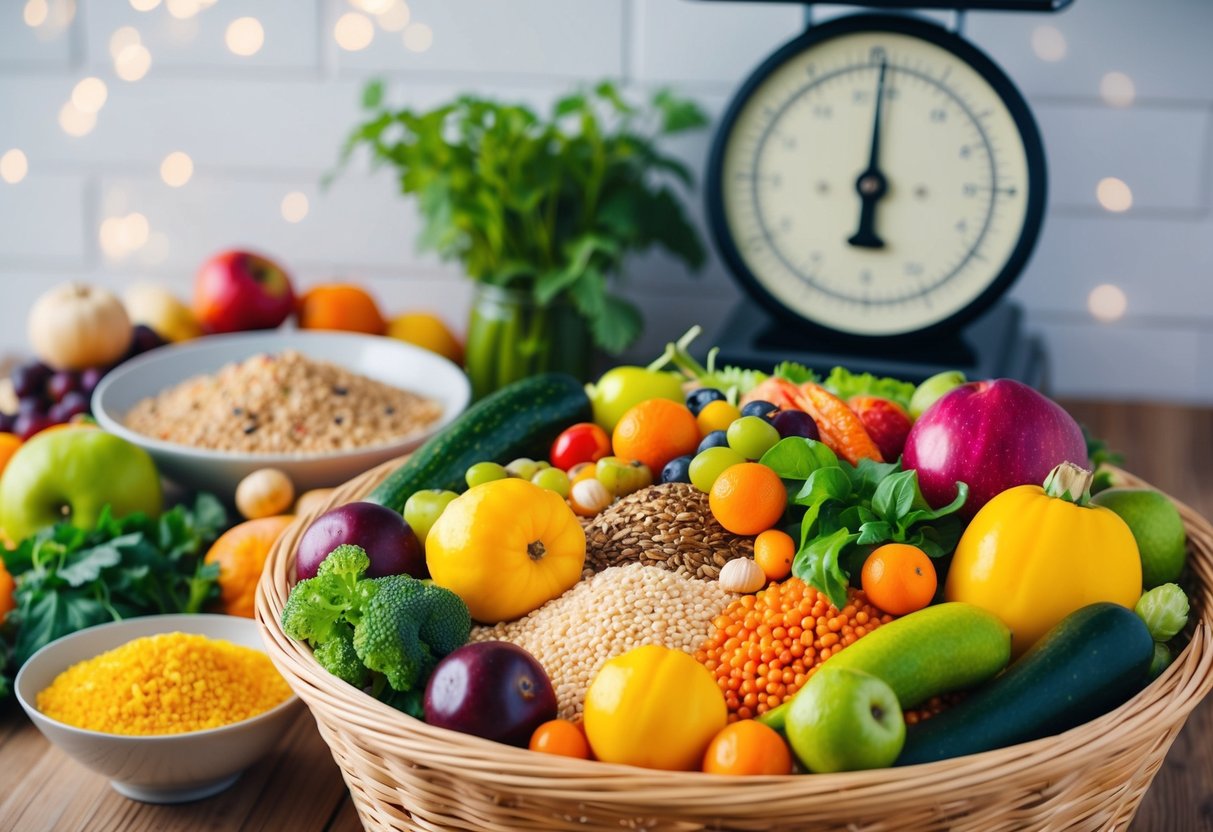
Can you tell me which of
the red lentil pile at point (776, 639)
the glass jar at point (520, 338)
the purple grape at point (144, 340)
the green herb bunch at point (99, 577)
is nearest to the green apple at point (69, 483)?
the green herb bunch at point (99, 577)

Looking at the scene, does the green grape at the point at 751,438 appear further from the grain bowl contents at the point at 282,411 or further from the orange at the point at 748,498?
the grain bowl contents at the point at 282,411

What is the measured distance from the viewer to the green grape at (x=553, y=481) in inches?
38.5

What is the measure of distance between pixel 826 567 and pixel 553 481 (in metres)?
0.26

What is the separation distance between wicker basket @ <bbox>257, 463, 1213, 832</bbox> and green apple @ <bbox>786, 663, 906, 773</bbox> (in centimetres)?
3

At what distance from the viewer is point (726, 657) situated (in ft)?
Result: 2.59

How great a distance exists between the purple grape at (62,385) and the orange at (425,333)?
38 cm

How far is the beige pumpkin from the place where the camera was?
143 cm

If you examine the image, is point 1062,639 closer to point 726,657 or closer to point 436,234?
point 726,657

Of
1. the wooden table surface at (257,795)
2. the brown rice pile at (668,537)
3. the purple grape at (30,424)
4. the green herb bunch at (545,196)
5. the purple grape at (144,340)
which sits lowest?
the wooden table surface at (257,795)

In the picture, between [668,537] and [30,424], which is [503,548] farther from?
[30,424]

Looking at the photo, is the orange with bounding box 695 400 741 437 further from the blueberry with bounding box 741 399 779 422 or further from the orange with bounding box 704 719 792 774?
the orange with bounding box 704 719 792 774

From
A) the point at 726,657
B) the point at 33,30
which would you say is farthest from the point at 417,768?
the point at 33,30

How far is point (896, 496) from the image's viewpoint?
85 centimetres

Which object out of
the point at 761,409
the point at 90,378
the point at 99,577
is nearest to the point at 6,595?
the point at 99,577
